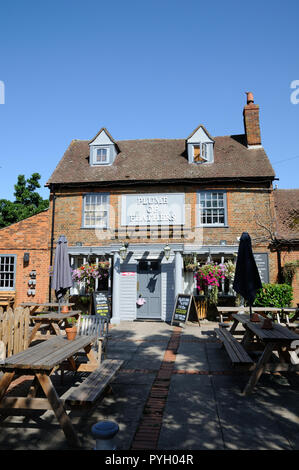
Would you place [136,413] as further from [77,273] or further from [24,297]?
[24,297]

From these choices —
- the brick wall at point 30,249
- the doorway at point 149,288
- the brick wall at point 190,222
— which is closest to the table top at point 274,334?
the doorway at point 149,288

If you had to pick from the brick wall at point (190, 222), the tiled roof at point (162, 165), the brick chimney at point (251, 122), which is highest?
the brick chimney at point (251, 122)

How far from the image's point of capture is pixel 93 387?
421 centimetres

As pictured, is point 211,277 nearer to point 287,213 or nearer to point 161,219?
point 161,219

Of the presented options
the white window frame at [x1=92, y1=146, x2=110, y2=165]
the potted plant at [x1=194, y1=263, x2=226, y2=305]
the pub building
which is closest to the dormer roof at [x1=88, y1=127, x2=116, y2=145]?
the white window frame at [x1=92, y1=146, x2=110, y2=165]

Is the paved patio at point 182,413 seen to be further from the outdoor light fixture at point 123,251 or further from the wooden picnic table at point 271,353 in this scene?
→ the outdoor light fixture at point 123,251

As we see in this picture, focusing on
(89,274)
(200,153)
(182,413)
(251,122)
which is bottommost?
(182,413)

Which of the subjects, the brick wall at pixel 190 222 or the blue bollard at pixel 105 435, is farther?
Answer: the brick wall at pixel 190 222

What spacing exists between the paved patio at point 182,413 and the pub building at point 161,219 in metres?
6.57

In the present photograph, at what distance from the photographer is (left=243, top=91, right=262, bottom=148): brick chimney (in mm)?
16000

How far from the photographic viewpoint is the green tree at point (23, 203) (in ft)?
96.8

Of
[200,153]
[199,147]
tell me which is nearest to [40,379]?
[200,153]

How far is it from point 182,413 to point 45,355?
6.99ft
